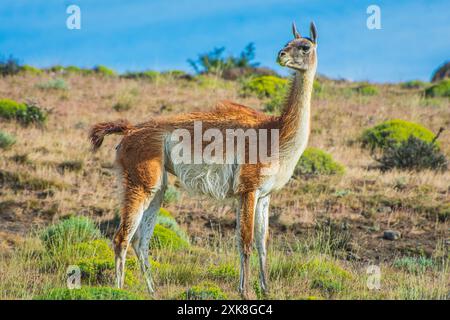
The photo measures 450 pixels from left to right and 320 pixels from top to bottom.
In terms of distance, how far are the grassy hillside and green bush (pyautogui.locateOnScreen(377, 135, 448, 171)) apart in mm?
384

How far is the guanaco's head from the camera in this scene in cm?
823

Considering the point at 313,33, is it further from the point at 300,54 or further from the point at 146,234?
the point at 146,234

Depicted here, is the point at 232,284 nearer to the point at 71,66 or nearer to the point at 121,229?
the point at 121,229

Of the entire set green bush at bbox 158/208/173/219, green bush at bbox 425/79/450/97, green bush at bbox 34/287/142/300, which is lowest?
green bush at bbox 34/287/142/300

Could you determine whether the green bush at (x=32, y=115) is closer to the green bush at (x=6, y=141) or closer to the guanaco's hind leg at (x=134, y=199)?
the green bush at (x=6, y=141)

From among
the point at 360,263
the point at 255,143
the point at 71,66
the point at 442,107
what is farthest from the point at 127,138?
the point at 71,66

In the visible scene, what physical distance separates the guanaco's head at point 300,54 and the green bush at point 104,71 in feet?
67.5

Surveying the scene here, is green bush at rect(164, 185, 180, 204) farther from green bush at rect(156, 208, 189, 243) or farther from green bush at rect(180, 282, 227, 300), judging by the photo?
green bush at rect(180, 282, 227, 300)

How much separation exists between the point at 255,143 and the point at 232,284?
6.25 feet

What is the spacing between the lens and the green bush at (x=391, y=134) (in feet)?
62.2

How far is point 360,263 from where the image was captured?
1173cm

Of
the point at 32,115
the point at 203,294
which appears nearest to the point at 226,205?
the point at 203,294

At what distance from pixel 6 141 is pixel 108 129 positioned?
855 centimetres

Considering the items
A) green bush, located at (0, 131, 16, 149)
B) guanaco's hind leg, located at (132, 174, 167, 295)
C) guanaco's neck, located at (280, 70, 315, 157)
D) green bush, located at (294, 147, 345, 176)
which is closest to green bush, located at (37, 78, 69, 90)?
green bush, located at (0, 131, 16, 149)
